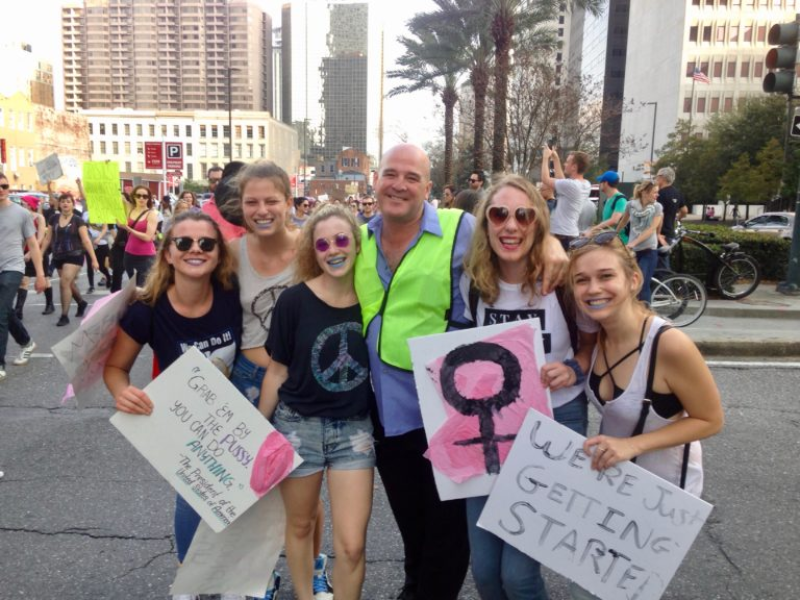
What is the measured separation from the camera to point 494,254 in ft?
7.41

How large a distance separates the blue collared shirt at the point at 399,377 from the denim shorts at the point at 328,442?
11 cm

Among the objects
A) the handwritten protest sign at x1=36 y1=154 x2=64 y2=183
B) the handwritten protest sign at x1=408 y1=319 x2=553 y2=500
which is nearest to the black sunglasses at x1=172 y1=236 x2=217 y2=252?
the handwritten protest sign at x1=408 y1=319 x2=553 y2=500

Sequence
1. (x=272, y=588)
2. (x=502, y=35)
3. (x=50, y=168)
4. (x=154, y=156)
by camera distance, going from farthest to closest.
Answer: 1. (x=154, y=156)
2. (x=502, y=35)
3. (x=50, y=168)
4. (x=272, y=588)

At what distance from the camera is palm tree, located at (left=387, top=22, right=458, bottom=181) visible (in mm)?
23859

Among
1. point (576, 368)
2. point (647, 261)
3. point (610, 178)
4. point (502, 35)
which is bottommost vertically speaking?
point (647, 261)

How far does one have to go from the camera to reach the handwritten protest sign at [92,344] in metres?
2.41

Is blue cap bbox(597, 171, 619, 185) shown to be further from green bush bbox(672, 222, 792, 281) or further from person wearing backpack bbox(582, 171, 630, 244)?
green bush bbox(672, 222, 792, 281)

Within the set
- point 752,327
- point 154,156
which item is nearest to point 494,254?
point 752,327

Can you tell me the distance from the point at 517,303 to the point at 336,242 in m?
0.69

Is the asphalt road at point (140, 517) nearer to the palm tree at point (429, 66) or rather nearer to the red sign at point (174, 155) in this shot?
the red sign at point (174, 155)

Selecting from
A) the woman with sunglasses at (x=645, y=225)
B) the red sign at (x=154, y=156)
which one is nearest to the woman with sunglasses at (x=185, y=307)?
the woman with sunglasses at (x=645, y=225)

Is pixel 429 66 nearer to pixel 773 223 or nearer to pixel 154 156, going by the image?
pixel 154 156

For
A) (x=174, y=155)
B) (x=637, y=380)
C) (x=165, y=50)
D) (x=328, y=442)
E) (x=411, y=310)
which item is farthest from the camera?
(x=165, y=50)

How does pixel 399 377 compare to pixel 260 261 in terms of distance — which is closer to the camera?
pixel 399 377
